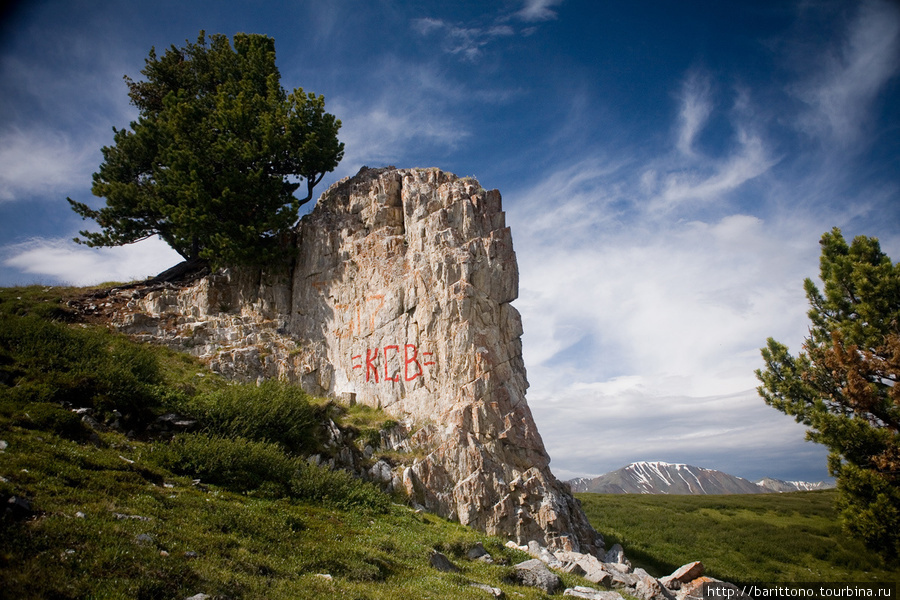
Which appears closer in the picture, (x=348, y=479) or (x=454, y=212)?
(x=348, y=479)

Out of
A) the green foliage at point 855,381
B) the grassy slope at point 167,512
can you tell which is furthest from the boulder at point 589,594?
the green foliage at point 855,381

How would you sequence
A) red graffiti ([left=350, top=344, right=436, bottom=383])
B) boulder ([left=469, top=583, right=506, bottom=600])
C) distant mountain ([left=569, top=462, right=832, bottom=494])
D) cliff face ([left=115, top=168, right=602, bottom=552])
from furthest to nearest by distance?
distant mountain ([left=569, top=462, right=832, bottom=494])
red graffiti ([left=350, top=344, right=436, bottom=383])
cliff face ([left=115, top=168, right=602, bottom=552])
boulder ([left=469, top=583, right=506, bottom=600])

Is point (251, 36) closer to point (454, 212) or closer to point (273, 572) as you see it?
point (454, 212)

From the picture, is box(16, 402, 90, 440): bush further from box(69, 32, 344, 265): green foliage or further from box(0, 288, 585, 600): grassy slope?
box(69, 32, 344, 265): green foliage

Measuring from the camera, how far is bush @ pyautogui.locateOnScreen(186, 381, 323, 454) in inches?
695

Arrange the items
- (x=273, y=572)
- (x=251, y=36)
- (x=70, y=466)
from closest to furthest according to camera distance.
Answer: (x=273, y=572) < (x=70, y=466) < (x=251, y=36)

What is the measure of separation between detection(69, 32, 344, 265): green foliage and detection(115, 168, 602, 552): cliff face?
8.94 feet

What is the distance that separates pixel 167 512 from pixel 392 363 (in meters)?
15.8

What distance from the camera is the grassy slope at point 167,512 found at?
7.20 metres

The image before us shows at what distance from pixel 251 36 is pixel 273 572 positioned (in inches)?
1412

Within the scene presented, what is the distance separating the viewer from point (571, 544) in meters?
20.7

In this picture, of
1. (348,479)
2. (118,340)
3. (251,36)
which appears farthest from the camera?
(251,36)

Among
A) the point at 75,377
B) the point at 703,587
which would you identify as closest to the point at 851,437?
the point at 703,587

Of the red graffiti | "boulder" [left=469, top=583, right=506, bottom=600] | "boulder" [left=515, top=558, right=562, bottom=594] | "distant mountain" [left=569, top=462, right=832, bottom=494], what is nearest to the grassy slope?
"boulder" [left=469, top=583, right=506, bottom=600]
